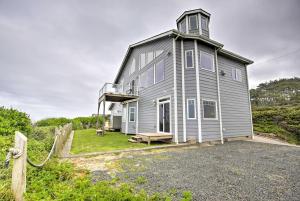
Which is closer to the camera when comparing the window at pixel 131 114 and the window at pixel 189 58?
the window at pixel 189 58

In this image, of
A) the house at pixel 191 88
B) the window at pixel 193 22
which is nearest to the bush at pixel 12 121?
the house at pixel 191 88

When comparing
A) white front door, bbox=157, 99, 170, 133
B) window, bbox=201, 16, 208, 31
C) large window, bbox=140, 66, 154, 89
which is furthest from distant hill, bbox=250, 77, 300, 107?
white front door, bbox=157, 99, 170, 133

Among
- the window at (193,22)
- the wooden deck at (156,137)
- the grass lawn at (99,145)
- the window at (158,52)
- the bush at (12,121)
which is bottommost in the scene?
the grass lawn at (99,145)

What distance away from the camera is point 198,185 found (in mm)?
2873

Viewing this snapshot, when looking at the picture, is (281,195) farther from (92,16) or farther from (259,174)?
(92,16)

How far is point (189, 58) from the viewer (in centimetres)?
863

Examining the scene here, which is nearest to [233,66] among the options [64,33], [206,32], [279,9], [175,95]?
[206,32]

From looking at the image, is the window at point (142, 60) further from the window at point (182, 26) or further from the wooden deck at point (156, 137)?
the wooden deck at point (156, 137)

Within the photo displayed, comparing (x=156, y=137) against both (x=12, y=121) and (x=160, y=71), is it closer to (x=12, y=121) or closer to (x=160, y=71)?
(x=160, y=71)

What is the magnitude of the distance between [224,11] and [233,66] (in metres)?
4.32

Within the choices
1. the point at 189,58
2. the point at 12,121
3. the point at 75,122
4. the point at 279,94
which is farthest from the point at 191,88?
the point at 279,94

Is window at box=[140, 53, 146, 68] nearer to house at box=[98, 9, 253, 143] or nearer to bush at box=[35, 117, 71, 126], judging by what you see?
house at box=[98, 9, 253, 143]

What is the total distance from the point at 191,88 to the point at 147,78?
415 cm

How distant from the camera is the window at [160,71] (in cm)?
936
